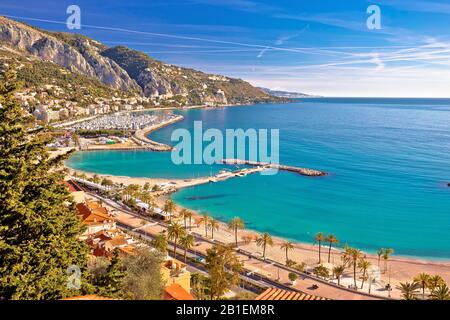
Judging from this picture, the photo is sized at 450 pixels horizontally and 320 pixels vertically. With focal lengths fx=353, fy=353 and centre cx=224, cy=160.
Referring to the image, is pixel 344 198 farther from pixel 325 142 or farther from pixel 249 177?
pixel 325 142

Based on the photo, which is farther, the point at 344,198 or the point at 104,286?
the point at 344,198

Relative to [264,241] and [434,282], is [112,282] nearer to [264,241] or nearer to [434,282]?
[264,241]

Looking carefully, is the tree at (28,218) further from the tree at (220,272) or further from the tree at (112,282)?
the tree at (220,272)

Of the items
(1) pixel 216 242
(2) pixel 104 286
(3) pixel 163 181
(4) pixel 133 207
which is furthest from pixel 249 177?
(2) pixel 104 286

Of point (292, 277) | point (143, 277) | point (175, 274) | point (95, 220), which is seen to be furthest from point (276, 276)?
point (95, 220)

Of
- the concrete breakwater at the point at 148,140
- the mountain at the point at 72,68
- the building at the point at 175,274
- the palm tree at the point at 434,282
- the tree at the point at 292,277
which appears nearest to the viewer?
the building at the point at 175,274

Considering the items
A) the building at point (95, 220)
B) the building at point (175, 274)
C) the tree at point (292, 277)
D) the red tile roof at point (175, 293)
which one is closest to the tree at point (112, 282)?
the red tile roof at point (175, 293)

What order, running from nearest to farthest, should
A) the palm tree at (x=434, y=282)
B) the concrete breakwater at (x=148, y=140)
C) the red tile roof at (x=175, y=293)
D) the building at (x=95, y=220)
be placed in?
the red tile roof at (x=175, y=293) < the palm tree at (x=434, y=282) < the building at (x=95, y=220) < the concrete breakwater at (x=148, y=140)
